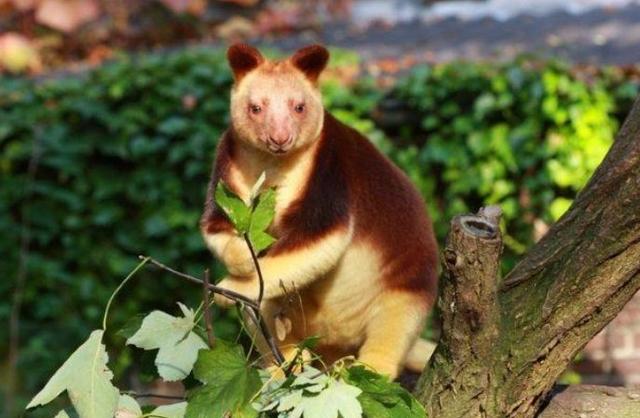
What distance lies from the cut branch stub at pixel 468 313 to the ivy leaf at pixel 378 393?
222 millimetres

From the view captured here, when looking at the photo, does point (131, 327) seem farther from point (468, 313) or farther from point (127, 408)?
point (468, 313)

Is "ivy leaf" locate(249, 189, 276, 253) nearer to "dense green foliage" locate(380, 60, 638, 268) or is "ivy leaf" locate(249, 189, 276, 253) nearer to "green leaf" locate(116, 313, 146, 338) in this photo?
"green leaf" locate(116, 313, 146, 338)

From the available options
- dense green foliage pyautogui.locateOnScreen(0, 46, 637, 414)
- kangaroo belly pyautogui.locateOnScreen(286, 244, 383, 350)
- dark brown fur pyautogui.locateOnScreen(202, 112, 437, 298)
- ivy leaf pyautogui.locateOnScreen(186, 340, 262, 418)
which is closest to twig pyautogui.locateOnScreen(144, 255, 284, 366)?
ivy leaf pyautogui.locateOnScreen(186, 340, 262, 418)

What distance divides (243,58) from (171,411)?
1290mm

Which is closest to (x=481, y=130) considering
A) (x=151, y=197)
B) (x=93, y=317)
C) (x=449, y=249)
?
(x=151, y=197)

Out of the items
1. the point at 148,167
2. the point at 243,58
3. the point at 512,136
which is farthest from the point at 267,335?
the point at 148,167

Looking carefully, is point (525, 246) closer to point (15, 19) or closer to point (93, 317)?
point (93, 317)

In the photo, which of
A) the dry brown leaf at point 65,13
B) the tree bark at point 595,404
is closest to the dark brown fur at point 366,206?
the tree bark at point 595,404

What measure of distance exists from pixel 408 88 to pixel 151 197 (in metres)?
1.67

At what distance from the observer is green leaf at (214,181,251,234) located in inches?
113

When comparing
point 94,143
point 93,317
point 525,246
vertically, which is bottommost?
point 93,317

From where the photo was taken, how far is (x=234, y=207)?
2.87m

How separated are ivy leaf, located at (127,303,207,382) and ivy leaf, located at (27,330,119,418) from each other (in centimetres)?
17

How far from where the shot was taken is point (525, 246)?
253 inches
